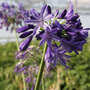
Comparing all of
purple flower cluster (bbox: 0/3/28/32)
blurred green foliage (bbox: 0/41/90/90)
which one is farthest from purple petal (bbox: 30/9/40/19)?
blurred green foliage (bbox: 0/41/90/90)

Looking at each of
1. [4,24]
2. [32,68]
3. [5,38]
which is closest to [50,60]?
[32,68]

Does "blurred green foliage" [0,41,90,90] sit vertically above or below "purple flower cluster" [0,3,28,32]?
below

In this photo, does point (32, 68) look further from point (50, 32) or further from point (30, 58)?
point (50, 32)

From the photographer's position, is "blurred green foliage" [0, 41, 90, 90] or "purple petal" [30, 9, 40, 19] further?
"blurred green foliage" [0, 41, 90, 90]

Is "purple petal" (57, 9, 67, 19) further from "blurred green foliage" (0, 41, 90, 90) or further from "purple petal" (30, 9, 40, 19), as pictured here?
"blurred green foliage" (0, 41, 90, 90)

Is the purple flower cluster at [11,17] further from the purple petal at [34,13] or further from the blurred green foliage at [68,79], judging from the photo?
the purple petal at [34,13]

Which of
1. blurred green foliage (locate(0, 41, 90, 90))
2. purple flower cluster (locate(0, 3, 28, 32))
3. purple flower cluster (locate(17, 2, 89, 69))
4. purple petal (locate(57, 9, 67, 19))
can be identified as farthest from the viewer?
blurred green foliage (locate(0, 41, 90, 90))

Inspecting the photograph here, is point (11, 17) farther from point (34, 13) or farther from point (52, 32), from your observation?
point (52, 32)

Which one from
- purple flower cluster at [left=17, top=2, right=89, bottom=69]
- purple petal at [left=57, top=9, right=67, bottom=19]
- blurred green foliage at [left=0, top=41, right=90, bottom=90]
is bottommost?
blurred green foliage at [left=0, top=41, right=90, bottom=90]

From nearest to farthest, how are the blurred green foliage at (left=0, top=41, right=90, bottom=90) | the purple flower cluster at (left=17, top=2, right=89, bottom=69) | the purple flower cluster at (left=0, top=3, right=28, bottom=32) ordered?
the purple flower cluster at (left=17, top=2, right=89, bottom=69)
the purple flower cluster at (left=0, top=3, right=28, bottom=32)
the blurred green foliage at (left=0, top=41, right=90, bottom=90)

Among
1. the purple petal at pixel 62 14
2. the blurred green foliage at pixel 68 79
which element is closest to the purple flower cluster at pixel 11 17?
the blurred green foliage at pixel 68 79

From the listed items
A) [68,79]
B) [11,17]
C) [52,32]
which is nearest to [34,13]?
[52,32]
